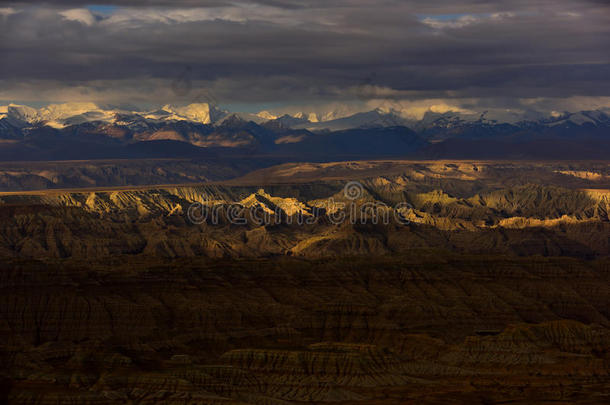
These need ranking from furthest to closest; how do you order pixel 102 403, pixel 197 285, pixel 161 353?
pixel 197 285 < pixel 161 353 < pixel 102 403

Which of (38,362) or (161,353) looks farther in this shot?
(161,353)

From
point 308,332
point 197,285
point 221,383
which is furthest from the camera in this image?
point 197,285

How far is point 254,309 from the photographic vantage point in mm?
185000

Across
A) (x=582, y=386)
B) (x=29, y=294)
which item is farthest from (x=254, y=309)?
(x=582, y=386)

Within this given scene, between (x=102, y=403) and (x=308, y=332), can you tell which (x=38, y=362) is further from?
(x=308, y=332)

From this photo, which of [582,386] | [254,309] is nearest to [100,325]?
[254,309]

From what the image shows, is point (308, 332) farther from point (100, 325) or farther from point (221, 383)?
point (221, 383)

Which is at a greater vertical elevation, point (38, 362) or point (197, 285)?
point (38, 362)

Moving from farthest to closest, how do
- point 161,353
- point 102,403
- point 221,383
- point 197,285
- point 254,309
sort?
1. point 197,285
2. point 254,309
3. point 161,353
4. point 221,383
5. point 102,403

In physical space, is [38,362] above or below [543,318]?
above

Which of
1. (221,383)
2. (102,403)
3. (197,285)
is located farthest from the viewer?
(197,285)

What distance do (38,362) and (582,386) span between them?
6972 centimetres

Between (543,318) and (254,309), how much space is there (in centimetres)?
5475

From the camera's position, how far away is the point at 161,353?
490 feet
